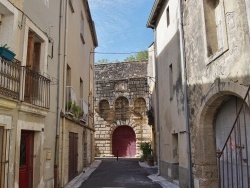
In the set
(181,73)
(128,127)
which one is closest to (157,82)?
(181,73)

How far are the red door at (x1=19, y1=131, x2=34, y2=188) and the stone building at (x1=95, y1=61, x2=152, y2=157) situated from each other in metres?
18.3

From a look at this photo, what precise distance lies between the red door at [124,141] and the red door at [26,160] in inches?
757

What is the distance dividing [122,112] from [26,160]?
1887cm

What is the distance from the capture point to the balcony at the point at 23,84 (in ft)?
19.2

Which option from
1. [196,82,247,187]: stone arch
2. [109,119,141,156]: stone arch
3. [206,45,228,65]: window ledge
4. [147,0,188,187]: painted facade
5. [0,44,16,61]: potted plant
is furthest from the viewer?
[109,119,141,156]: stone arch

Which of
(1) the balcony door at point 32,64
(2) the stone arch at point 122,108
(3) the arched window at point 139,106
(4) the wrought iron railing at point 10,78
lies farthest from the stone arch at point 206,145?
(2) the stone arch at point 122,108

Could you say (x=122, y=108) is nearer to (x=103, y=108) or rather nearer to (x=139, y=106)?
(x=139, y=106)

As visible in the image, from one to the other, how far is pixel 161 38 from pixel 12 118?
8.51m

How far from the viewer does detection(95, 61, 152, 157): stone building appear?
25.8m

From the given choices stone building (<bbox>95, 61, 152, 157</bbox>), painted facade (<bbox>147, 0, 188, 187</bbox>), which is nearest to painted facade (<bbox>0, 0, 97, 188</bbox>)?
painted facade (<bbox>147, 0, 188, 187</bbox>)

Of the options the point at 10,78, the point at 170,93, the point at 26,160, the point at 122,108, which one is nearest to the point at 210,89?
the point at 170,93

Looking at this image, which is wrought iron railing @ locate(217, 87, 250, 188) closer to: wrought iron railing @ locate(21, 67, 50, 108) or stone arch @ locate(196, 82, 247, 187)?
stone arch @ locate(196, 82, 247, 187)

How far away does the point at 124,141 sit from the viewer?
26.8 metres

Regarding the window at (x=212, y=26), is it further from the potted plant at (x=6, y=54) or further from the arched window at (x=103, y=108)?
the arched window at (x=103, y=108)
